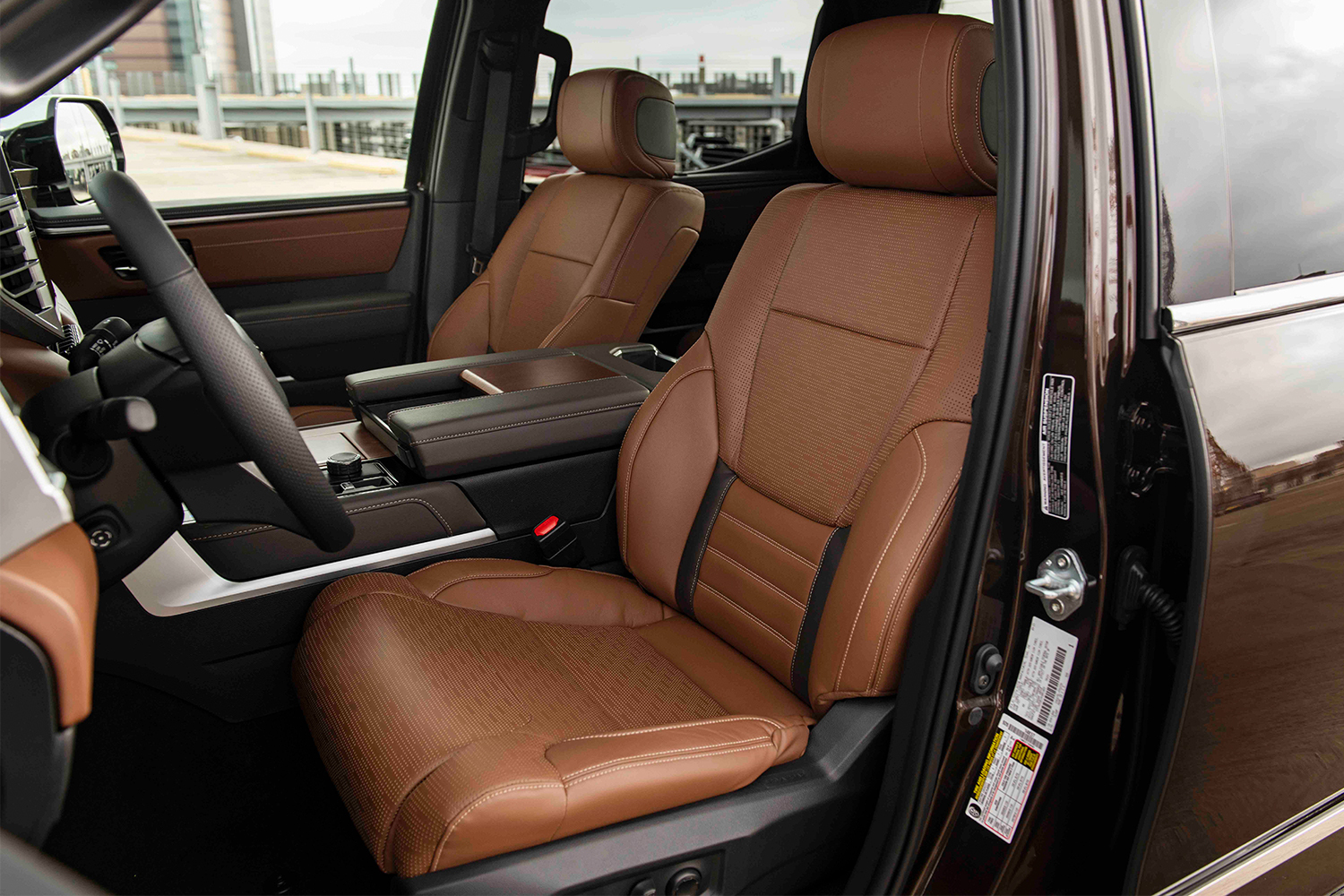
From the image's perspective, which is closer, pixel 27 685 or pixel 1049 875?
pixel 27 685

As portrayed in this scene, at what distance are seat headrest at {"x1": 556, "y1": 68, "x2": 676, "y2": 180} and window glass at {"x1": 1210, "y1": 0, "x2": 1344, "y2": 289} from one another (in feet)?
5.47

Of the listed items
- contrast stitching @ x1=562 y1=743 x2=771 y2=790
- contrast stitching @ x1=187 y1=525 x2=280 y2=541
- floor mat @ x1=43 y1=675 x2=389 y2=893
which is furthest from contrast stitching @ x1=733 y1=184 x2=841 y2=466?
floor mat @ x1=43 y1=675 x2=389 y2=893

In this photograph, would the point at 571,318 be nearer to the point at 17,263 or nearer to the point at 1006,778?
the point at 17,263

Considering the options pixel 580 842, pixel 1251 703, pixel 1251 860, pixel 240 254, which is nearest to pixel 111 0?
pixel 580 842

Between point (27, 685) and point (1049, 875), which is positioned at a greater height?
point (27, 685)

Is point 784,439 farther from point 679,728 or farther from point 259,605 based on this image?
point 259,605

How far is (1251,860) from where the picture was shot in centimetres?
123

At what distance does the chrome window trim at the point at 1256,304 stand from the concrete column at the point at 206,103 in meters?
3.42

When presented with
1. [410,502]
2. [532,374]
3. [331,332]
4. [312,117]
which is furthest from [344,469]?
[312,117]

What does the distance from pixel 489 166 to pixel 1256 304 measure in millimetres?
2439

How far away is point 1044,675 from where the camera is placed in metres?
1.07

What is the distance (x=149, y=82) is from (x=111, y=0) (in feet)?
8.63

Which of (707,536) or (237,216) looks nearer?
(707,536)

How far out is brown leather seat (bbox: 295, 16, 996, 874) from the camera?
1.11m
